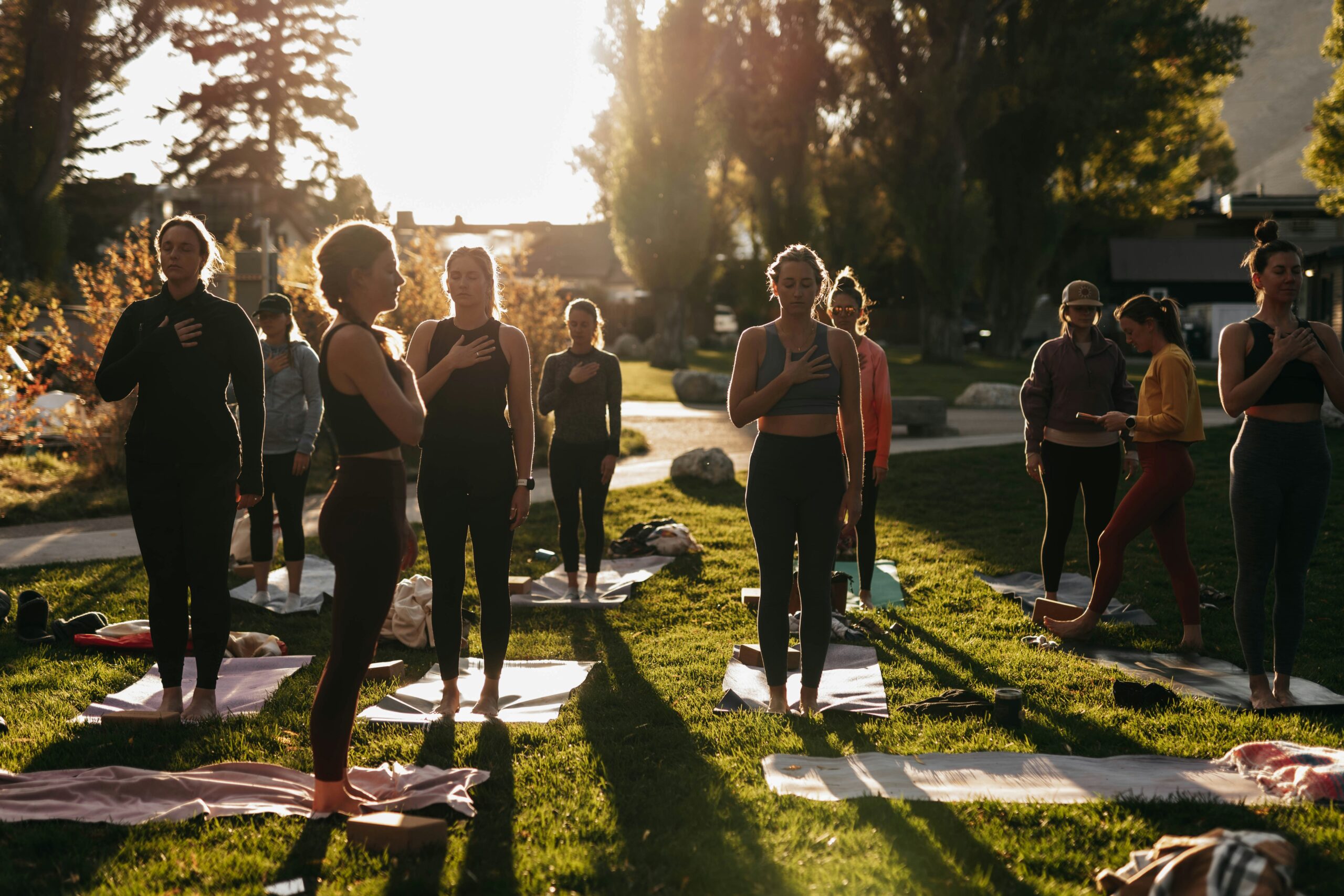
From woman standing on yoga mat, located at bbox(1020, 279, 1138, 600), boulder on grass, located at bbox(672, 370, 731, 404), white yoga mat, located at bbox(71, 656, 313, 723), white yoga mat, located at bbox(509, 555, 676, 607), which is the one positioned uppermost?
woman standing on yoga mat, located at bbox(1020, 279, 1138, 600)

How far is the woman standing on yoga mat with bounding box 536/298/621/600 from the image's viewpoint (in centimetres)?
761

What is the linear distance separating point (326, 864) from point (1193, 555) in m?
8.44

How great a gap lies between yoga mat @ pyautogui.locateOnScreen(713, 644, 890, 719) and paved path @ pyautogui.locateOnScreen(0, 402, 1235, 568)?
2.04 m

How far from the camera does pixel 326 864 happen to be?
351cm

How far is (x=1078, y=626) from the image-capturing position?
6.73 metres

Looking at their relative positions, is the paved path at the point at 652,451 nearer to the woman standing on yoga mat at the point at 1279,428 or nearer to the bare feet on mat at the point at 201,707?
the bare feet on mat at the point at 201,707

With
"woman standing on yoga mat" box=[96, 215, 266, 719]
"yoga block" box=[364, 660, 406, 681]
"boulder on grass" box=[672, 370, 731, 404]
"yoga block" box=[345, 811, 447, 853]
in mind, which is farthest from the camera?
"boulder on grass" box=[672, 370, 731, 404]

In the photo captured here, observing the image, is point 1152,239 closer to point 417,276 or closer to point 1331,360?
point 417,276

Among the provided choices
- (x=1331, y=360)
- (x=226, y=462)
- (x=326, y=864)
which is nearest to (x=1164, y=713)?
(x=1331, y=360)

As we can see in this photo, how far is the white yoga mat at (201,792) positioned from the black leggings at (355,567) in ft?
1.52

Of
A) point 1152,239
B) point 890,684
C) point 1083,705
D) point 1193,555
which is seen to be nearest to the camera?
point 1083,705

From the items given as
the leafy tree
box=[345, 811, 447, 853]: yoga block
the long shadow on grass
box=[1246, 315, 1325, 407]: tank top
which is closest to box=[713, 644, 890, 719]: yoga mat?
the long shadow on grass

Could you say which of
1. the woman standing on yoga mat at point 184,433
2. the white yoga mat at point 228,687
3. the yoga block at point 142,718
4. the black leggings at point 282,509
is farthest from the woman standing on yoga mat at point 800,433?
the black leggings at point 282,509

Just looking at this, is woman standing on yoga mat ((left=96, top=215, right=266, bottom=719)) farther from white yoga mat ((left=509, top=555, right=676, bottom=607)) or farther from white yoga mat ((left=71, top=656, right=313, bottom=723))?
white yoga mat ((left=509, top=555, right=676, bottom=607))
